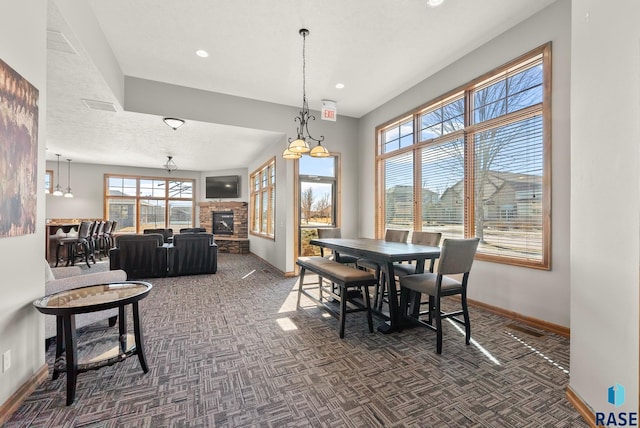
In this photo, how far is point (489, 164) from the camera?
3592 millimetres

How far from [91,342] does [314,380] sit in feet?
6.88

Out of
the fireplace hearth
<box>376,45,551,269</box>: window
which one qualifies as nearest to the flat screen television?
the fireplace hearth

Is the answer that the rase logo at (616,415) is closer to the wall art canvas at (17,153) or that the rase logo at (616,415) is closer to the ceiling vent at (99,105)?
the wall art canvas at (17,153)

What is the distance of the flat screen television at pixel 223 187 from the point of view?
9812mm

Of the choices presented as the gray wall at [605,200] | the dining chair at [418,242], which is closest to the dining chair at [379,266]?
the dining chair at [418,242]

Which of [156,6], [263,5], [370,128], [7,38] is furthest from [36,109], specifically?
[370,128]

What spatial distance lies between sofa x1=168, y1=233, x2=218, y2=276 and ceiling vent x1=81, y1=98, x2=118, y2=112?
95.4 inches

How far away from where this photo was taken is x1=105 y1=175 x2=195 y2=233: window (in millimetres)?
9492

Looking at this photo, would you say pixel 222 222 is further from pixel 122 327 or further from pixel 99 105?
pixel 122 327

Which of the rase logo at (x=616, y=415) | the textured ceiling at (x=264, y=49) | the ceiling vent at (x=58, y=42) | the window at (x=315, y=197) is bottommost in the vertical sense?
the rase logo at (x=616, y=415)

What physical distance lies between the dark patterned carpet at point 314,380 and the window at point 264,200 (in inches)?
152

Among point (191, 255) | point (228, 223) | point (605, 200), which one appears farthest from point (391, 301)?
point (228, 223)

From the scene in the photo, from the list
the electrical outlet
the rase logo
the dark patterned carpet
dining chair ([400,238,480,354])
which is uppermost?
dining chair ([400,238,480,354])

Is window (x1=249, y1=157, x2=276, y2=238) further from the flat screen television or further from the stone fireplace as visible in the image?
the flat screen television
